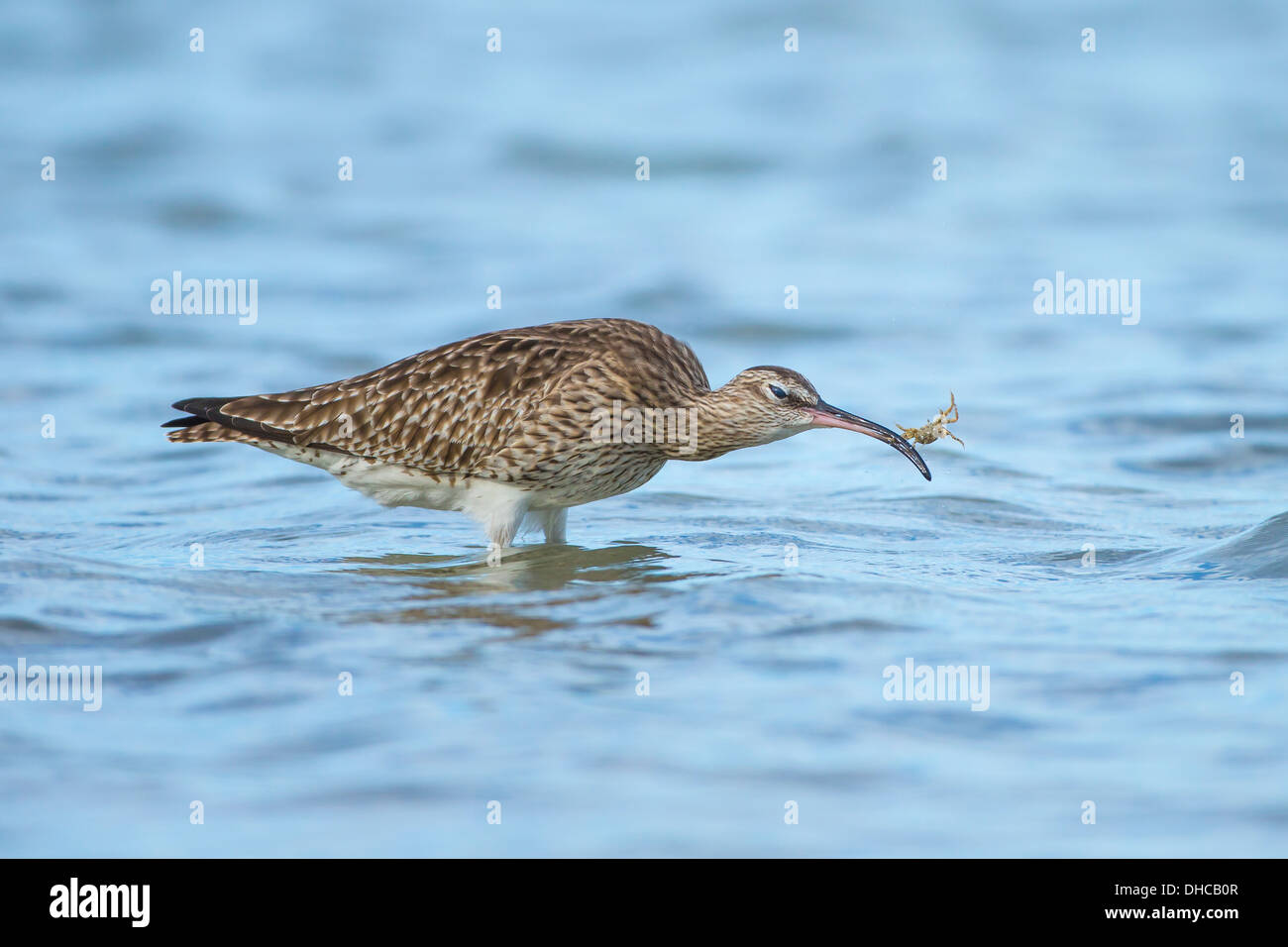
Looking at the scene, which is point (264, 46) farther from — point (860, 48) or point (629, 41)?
point (860, 48)

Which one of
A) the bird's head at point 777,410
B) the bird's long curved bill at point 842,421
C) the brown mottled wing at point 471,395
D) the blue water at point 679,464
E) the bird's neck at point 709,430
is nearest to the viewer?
the blue water at point 679,464

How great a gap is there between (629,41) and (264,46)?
5641mm

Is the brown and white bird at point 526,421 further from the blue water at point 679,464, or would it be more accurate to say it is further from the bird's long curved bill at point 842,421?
the blue water at point 679,464

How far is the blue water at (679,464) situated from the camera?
5570mm

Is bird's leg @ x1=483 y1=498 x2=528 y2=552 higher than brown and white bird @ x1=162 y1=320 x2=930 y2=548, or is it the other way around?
brown and white bird @ x1=162 y1=320 x2=930 y2=548

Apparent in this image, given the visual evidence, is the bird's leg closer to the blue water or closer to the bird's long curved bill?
the blue water

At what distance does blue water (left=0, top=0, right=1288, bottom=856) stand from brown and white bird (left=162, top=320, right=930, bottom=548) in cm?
47

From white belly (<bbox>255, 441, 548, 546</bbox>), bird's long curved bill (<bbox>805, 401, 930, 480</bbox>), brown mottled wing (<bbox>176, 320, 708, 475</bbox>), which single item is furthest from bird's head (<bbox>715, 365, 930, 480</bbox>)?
white belly (<bbox>255, 441, 548, 546</bbox>)

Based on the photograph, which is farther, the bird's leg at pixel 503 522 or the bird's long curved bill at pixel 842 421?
the bird's leg at pixel 503 522

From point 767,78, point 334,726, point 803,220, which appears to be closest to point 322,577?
point 334,726

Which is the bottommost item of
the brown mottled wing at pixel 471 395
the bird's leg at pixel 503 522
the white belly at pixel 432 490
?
the bird's leg at pixel 503 522

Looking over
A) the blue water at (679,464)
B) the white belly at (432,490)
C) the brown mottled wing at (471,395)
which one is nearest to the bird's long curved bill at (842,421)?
the blue water at (679,464)

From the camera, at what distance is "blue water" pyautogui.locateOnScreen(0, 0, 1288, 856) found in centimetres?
557

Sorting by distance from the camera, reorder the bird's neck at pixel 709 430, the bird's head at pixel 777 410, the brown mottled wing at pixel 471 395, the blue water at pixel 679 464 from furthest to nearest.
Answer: the brown mottled wing at pixel 471 395 → the bird's neck at pixel 709 430 → the bird's head at pixel 777 410 → the blue water at pixel 679 464
